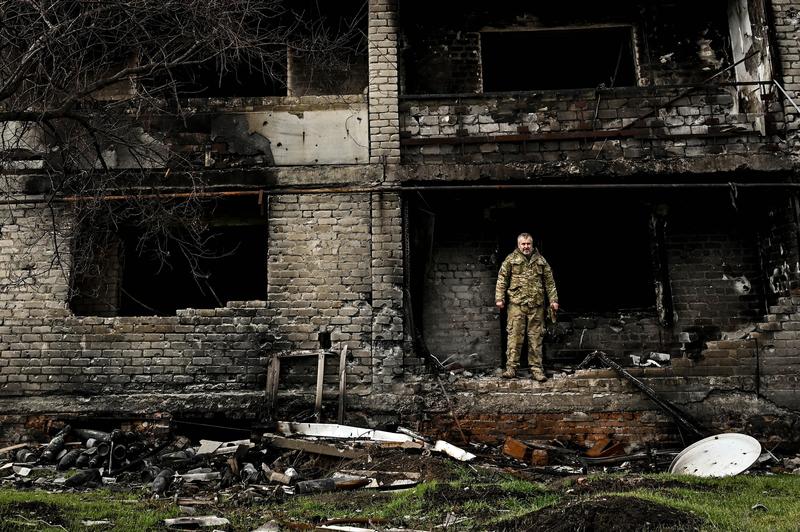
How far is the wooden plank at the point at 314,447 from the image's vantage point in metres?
6.20

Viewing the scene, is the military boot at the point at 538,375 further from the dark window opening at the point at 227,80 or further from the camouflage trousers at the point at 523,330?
the dark window opening at the point at 227,80

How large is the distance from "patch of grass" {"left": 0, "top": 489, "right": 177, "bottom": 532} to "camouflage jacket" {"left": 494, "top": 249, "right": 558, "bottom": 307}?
4.29 metres

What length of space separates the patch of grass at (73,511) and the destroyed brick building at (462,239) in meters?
1.92

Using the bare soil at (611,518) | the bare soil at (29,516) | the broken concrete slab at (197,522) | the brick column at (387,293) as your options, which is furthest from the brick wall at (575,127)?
the bare soil at (29,516)

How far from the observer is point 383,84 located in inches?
305

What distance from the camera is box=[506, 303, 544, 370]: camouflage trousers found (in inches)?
287

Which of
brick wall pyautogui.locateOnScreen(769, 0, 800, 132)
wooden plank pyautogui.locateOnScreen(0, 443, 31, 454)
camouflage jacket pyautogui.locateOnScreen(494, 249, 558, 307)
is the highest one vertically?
brick wall pyautogui.locateOnScreen(769, 0, 800, 132)

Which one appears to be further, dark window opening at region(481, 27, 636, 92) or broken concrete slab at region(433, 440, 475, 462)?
dark window opening at region(481, 27, 636, 92)

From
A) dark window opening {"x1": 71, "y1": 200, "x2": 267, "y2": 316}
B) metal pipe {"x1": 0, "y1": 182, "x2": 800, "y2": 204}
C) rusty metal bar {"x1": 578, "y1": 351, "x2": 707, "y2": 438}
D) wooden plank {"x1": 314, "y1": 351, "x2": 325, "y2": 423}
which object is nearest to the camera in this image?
rusty metal bar {"x1": 578, "y1": 351, "x2": 707, "y2": 438}

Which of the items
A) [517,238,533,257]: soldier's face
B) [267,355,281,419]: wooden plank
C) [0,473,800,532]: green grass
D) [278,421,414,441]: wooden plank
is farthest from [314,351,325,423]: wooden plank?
[517,238,533,257]: soldier's face

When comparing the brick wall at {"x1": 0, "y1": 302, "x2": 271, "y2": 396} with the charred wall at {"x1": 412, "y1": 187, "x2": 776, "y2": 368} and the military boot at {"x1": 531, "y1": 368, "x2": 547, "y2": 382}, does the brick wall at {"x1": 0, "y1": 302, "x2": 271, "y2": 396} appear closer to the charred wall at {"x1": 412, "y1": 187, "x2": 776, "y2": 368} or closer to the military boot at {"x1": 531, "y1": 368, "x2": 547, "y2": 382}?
the charred wall at {"x1": 412, "y1": 187, "x2": 776, "y2": 368}

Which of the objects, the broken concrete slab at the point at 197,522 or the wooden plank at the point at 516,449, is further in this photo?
the wooden plank at the point at 516,449

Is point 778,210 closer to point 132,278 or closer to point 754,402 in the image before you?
point 754,402

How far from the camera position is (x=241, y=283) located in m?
A: 9.27
